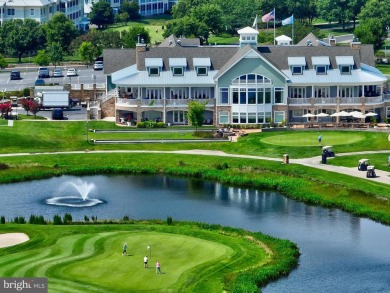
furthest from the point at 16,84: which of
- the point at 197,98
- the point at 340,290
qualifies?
the point at 340,290

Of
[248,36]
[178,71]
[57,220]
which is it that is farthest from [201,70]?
[57,220]

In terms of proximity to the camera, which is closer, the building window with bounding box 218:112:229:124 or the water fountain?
the water fountain

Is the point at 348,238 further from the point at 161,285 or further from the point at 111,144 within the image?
the point at 111,144

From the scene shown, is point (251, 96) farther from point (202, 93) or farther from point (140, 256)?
point (140, 256)

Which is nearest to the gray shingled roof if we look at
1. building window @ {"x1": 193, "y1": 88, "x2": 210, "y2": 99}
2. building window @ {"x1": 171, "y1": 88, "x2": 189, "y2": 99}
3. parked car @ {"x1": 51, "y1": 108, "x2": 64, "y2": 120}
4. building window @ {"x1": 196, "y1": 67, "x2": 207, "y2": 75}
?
building window @ {"x1": 196, "y1": 67, "x2": 207, "y2": 75}

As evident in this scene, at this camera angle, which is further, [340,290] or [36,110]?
[36,110]

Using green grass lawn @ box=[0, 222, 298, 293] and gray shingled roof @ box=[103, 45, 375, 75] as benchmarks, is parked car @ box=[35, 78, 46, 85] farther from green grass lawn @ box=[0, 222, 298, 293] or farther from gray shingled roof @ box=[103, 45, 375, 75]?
green grass lawn @ box=[0, 222, 298, 293]
